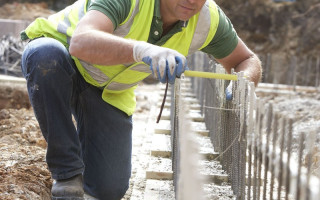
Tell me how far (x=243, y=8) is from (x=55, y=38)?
43.0 feet

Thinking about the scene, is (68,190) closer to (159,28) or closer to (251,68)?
(159,28)

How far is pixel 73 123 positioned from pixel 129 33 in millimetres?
677

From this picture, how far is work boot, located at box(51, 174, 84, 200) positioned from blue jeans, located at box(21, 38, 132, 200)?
0.04 m

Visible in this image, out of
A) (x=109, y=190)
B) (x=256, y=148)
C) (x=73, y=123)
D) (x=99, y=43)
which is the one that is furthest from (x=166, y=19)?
(x=109, y=190)

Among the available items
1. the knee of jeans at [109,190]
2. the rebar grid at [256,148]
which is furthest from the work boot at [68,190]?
the rebar grid at [256,148]

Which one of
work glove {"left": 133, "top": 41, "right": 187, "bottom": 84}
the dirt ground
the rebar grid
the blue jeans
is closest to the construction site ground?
the dirt ground

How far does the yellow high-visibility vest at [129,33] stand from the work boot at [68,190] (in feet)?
2.35

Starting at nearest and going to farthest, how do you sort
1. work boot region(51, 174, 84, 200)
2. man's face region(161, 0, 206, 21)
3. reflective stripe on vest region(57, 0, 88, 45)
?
man's face region(161, 0, 206, 21), work boot region(51, 174, 84, 200), reflective stripe on vest region(57, 0, 88, 45)

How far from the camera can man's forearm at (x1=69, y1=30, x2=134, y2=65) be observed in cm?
256

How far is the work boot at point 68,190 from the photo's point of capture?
9.74 feet

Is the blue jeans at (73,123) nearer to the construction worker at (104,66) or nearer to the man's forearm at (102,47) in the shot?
the construction worker at (104,66)

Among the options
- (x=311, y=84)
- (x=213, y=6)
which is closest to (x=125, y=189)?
(x=213, y=6)

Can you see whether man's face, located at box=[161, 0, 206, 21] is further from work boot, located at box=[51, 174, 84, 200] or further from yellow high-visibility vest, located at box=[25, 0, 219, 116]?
work boot, located at box=[51, 174, 84, 200]

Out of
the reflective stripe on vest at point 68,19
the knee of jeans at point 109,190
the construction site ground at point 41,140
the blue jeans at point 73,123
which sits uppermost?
the reflective stripe on vest at point 68,19
